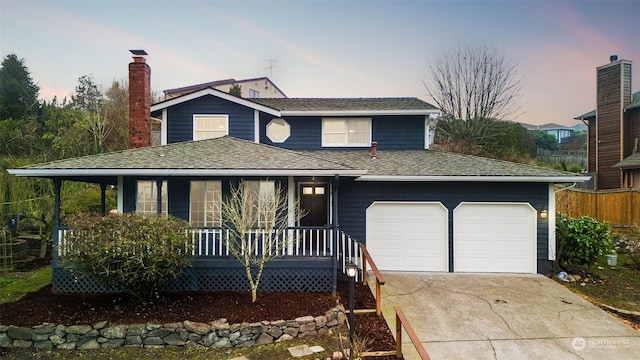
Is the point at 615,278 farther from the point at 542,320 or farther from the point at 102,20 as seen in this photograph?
the point at 102,20

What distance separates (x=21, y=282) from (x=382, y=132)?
1187 centimetres

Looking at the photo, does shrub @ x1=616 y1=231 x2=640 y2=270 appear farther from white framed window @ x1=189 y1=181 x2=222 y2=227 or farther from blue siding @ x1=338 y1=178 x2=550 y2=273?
white framed window @ x1=189 y1=181 x2=222 y2=227

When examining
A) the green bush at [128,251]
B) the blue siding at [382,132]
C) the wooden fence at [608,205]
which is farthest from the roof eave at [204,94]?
the wooden fence at [608,205]

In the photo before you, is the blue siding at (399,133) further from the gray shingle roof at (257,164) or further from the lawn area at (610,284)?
the lawn area at (610,284)

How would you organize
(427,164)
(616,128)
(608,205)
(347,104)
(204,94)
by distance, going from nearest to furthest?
(427,164)
(204,94)
(347,104)
(608,205)
(616,128)

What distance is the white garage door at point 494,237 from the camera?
30.7ft

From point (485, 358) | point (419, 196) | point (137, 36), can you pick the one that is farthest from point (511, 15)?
point (137, 36)

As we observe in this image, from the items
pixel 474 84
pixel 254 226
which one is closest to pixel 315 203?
pixel 254 226

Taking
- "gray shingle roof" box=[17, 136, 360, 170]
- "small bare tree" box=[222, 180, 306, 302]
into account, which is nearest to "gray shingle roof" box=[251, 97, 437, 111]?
"gray shingle roof" box=[17, 136, 360, 170]

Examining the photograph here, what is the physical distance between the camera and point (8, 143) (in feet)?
61.7

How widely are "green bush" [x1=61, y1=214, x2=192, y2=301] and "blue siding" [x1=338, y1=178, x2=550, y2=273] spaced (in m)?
4.78

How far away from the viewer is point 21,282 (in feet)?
28.1

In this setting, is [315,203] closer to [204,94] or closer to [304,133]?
[304,133]

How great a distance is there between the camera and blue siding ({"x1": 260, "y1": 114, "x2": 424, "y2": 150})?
12.0 meters
